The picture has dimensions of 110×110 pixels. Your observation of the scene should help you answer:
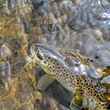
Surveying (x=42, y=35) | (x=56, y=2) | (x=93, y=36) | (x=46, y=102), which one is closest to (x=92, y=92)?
(x=46, y=102)

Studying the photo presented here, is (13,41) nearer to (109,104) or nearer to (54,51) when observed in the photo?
(54,51)

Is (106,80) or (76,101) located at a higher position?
(106,80)

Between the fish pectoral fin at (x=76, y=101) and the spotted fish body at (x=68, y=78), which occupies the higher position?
the spotted fish body at (x=68, y=78)

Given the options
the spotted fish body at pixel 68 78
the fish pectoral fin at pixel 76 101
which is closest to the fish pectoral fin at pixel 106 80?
the spotted fish body at pixel 68 78

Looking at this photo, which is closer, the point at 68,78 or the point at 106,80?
the point at 106,80

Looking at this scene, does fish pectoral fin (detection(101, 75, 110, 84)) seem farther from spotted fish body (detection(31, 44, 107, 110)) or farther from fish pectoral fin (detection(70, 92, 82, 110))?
fish pectoral fin (detection(70, 92, 82, 110))

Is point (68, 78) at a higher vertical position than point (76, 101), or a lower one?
higher

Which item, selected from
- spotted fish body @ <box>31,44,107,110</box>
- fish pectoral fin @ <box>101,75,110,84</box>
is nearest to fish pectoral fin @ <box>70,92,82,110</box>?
spotted fish body @ <box>31,44,107,110</box>

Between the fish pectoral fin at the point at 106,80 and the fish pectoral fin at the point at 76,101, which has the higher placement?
the fish pectoral fin at the point at 106,80

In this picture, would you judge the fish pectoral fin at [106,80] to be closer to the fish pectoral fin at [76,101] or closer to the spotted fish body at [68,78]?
the spotted fish body at [68,78]
